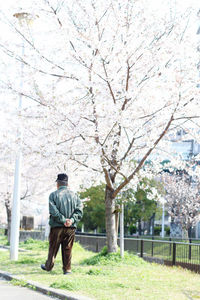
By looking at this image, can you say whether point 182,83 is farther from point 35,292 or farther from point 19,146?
point 35,292

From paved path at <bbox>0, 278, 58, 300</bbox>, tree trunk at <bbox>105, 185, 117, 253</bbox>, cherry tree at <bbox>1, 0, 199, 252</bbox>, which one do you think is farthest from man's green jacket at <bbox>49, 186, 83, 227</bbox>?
tree trunk at <bbox>105, 185, 117, 253</bbox>

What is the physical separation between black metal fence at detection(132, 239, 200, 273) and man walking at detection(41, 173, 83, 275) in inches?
278

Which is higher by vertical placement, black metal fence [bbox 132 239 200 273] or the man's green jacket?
the man's green jacket

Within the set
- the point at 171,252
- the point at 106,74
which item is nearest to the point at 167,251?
the point at 171,252

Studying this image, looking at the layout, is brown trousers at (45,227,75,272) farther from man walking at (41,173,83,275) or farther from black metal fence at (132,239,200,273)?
black metal fence at (132,239,200,273)

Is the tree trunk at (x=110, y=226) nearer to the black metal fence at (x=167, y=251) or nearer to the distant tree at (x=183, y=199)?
the black metal fence at (x=167, y=251)

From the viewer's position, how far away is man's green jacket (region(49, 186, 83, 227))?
23.8ft

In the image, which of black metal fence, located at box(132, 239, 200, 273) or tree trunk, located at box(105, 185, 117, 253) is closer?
tree trunk, located at box(105, 185, 117, 253)

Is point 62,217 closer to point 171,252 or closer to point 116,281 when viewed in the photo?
point 116,281

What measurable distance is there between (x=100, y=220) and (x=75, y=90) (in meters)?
31.2

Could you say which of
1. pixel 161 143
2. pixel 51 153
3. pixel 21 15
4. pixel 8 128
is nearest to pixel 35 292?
pixel 51 153

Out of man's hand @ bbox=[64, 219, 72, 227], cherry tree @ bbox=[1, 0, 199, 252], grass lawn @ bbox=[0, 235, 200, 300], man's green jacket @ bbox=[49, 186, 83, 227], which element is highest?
cherry tree @ bbox=[1, 0, 199, 252]

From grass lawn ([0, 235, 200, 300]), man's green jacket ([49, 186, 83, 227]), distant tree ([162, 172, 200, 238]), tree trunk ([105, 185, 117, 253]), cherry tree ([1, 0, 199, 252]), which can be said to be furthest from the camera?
distant tree ([162, 172, 200, 238])

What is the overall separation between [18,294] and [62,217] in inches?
57.1
